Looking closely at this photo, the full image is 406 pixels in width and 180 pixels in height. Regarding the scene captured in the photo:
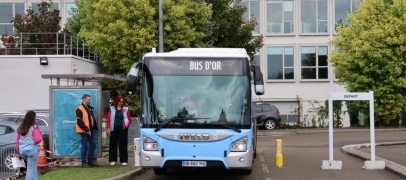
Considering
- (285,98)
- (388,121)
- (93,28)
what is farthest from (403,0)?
(93,28)

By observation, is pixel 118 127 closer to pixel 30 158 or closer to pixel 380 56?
pixel 30 158

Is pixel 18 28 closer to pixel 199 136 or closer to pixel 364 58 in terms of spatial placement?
pixel 364 58

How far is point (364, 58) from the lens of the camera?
35.5 m

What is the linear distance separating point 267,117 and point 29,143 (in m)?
27.3

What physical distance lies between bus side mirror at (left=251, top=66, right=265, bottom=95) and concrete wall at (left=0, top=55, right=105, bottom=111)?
16735 mm

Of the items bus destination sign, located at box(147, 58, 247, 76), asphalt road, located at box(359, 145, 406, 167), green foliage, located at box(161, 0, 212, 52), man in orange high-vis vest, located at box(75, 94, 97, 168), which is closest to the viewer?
bus destination sign, located at box(147, 58, 247, 76)

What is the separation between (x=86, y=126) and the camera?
15.4 m

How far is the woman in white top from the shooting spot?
37.7 ft

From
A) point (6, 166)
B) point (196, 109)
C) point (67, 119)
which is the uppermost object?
point (196, 109)

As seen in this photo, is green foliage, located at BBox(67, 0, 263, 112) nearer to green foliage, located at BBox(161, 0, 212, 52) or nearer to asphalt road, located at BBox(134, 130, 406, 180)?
green foliage, located at BBox(161, 0, 212, 52)

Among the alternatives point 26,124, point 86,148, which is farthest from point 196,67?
point 86,148

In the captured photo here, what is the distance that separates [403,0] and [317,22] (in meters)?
11.9

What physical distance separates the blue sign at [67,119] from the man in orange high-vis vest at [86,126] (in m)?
0.43

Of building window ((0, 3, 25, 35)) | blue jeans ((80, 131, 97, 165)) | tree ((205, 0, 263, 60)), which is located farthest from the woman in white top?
building window ((0, 3, 25, 35))
